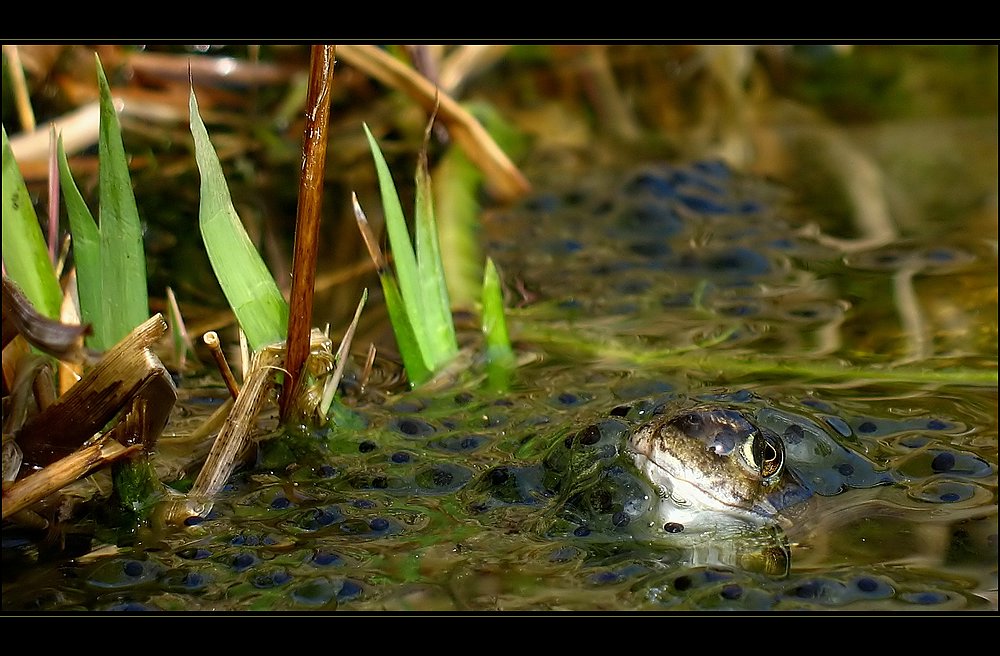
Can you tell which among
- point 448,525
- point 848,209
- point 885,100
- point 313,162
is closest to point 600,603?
point 448,525

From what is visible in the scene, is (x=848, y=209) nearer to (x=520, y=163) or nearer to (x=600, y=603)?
(x=520, y=163)

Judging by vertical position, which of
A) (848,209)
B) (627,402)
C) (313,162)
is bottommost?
(627,402)

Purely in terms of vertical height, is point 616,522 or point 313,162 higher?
point 313,162

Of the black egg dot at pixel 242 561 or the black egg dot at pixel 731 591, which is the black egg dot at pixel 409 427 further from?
the black egg dot at pixel 731 591

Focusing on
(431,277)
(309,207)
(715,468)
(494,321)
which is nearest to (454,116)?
(494,321)

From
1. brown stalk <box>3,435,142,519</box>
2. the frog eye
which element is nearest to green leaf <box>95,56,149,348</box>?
brown stalk <box>3,435,142,519</box>

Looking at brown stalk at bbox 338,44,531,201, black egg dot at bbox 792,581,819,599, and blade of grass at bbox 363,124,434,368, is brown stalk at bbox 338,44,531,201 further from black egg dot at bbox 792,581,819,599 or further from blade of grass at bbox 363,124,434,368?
black egg dot at bbox 792,581,819,599

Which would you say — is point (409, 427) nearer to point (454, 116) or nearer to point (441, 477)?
point (441, 477)

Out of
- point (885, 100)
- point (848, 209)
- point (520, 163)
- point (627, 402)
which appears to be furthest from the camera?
point (885, 100)
